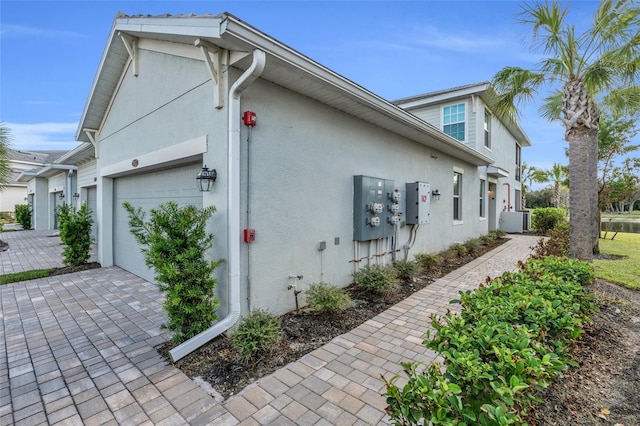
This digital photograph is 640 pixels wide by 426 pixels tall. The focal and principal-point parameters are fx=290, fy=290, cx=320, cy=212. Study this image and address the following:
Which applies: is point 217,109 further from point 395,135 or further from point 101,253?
point 101,253

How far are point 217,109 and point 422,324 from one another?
4122 mm

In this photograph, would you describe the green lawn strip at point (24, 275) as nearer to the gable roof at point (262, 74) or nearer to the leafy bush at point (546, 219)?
the gable roof at point (262, 74)

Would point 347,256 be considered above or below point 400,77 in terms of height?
below

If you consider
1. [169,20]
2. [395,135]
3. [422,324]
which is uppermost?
[169,20]

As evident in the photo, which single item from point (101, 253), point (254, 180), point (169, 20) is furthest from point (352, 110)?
point (101, 253)

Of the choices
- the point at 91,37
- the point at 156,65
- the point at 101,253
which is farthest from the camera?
the point at 91,37

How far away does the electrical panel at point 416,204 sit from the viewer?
23.7 feet

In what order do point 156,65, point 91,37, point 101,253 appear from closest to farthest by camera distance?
point 156,65
point 101,253
point 91,37

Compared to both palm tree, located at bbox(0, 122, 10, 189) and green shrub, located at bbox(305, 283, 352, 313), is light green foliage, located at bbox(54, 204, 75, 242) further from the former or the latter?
green shrub, located at bbox(305, 283, 352, 313)

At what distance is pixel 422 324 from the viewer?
4203mm

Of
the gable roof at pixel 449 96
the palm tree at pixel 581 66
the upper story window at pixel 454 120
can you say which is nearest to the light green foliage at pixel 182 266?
the palm tree at pixel 581 66

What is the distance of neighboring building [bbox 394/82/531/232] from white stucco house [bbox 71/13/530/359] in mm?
4316

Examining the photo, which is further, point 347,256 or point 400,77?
point 400,77

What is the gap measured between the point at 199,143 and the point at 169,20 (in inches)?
66.0
